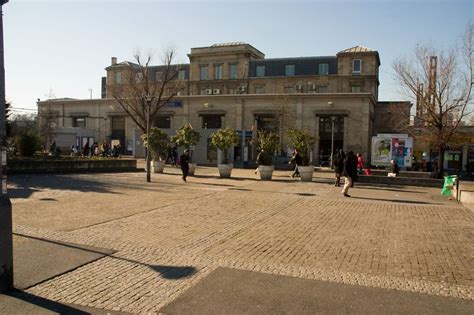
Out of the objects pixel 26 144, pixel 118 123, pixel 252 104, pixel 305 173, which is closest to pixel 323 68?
pixel 252 104

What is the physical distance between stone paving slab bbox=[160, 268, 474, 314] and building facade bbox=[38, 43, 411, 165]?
33140 millimetres

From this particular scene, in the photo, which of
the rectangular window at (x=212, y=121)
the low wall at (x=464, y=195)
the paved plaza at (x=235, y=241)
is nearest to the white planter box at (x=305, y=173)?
the low wall at (x=464, y=195)

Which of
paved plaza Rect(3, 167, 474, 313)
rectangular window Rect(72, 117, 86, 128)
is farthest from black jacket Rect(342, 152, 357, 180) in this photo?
rectangular window Rect(72, 117, 86, 128)

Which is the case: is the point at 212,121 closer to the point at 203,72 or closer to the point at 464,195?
the point at 203,72

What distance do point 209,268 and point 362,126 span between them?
43689 mm

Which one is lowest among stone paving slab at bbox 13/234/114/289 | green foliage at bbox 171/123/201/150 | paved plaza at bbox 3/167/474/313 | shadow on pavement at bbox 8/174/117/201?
paved plaza at bbox 3/167/474/313

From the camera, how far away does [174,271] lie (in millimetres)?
5828

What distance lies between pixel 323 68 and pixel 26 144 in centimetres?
4477

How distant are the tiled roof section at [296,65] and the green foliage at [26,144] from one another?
41848mm

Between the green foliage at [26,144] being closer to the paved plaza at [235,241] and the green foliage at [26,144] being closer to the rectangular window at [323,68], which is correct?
the paved plaza at [235,241]

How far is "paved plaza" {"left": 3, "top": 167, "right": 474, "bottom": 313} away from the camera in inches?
208

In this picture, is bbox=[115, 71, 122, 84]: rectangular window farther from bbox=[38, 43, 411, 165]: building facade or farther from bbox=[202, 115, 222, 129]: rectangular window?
bbox=[202, 115, 222, 129]: rectangular window

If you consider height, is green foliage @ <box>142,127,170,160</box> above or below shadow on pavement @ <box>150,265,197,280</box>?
above

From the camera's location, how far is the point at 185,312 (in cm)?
444
